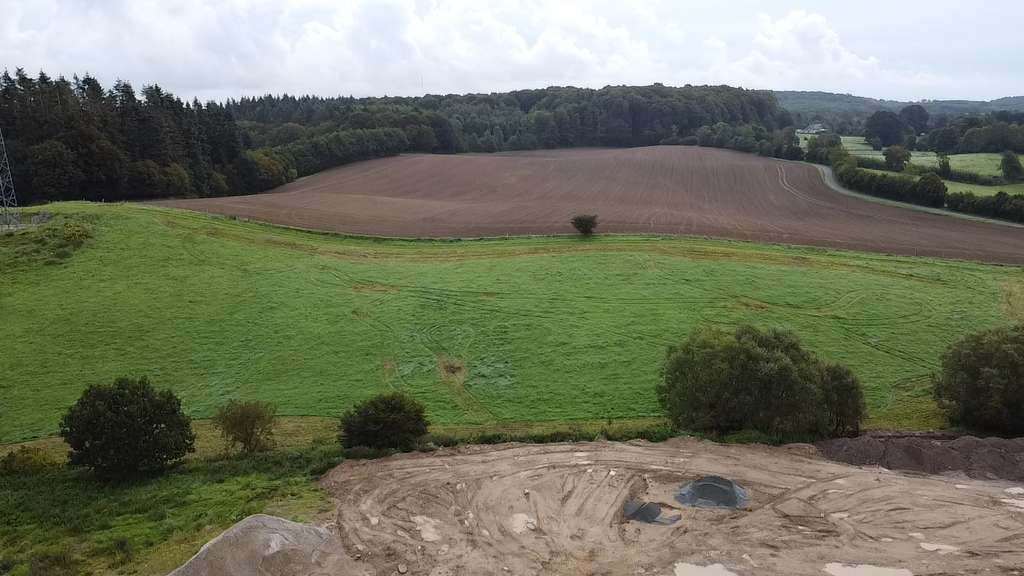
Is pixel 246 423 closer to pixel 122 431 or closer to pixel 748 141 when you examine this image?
pixel 122 431

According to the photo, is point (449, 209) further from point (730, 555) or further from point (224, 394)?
point (730, 555)

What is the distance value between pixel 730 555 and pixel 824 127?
8001 inches

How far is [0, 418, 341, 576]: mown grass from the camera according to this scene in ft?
57.1

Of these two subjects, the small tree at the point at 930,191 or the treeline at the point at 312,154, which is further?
the treeline at the point at 312,154

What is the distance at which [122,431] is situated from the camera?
884 inches

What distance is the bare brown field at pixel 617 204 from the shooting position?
5844cm

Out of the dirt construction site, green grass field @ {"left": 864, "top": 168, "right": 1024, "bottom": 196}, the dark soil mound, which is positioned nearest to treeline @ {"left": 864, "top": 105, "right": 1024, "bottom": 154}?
green grass field @ {"left": 864, "top": 168, "right": 1024, "bottom": 196}

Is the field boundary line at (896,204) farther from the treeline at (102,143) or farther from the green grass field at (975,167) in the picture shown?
the treeline at (102,143)

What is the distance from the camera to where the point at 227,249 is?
49688 millimetres

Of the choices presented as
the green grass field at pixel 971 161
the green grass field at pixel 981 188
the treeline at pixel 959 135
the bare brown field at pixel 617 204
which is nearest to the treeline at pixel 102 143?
the bare brown field at pixel 617 204

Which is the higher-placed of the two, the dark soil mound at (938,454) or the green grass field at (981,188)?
the green grass field at (981,188)

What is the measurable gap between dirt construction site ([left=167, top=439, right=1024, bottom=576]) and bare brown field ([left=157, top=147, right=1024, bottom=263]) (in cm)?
3708

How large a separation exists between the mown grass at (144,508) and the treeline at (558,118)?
98.7m

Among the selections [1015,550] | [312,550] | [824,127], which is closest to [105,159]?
[312,550]
